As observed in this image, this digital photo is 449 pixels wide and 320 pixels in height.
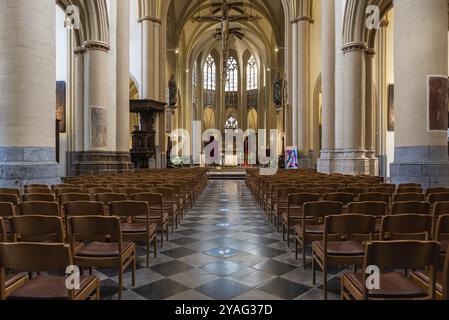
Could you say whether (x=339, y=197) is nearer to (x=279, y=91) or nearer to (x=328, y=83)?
(x=328, y=83)

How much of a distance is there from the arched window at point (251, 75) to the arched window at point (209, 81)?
4481 mm

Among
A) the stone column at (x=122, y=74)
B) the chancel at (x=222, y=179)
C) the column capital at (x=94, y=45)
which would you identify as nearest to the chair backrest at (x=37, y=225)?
the chancel at (x=222, y=179)

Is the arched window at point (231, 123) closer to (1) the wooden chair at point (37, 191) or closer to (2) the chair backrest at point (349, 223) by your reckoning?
(1) the wooden chair at point (37, 191)

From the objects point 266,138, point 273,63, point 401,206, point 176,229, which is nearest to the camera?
point 401,206

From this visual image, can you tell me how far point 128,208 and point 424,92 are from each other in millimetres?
7398

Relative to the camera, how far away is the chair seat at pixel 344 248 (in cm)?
324

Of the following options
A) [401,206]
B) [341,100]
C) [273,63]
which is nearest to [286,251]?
[401,206]

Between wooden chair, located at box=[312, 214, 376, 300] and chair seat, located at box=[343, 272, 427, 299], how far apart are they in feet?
1.50

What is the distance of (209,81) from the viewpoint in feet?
151

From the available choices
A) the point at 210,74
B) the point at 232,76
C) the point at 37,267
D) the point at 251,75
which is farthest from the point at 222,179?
the point at 232,76

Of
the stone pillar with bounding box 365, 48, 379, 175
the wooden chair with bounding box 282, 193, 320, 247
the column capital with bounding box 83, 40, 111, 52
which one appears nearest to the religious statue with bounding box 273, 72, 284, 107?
the stone pillar with bounding box 365, 48, 379, 175

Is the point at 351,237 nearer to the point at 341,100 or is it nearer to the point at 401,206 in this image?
the point at 401,206

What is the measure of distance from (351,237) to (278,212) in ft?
6.86

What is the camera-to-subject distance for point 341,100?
13352 mm
